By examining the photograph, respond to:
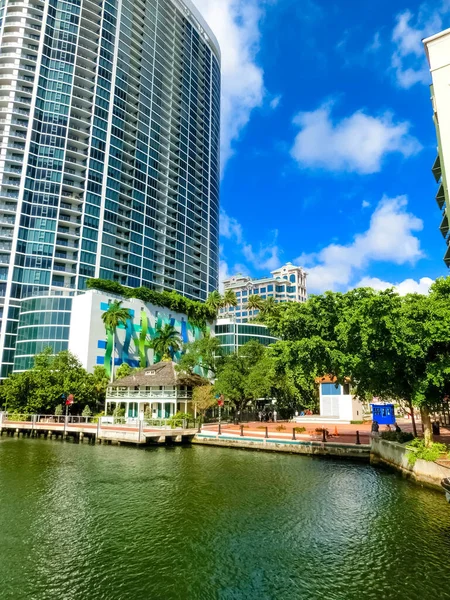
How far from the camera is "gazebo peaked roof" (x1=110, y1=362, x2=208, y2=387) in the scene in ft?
169

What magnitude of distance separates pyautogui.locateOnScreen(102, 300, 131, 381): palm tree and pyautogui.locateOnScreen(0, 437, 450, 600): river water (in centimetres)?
4758

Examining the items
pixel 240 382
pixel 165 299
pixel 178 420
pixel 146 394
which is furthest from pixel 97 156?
pixel 178 420

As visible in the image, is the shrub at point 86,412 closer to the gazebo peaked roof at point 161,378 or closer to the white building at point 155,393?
the white building at point 155,393

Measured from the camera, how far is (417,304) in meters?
21.8

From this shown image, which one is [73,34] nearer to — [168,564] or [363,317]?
[363,317]

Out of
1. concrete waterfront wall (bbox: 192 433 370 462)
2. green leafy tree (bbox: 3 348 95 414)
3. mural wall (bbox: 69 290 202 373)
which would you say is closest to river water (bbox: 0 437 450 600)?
concrete waterfront wall (bbox: 192 433 370 462)

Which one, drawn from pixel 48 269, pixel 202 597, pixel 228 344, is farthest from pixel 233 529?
pixel 228 344

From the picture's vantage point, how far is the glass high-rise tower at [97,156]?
85.2m

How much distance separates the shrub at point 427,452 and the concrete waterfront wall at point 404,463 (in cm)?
21

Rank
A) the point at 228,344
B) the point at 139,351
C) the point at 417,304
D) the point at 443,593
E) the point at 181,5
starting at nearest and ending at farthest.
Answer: the point at 443,593
the point at 417,304
the point at 139,351
the point at 228,344
the point at 181,5

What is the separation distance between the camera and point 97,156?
96.6 m

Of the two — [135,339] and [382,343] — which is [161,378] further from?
[382,343]

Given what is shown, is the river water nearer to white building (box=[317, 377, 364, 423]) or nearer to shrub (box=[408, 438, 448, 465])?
shrub (box=[408, 438, 448, 465])

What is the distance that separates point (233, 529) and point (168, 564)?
12.2ft
